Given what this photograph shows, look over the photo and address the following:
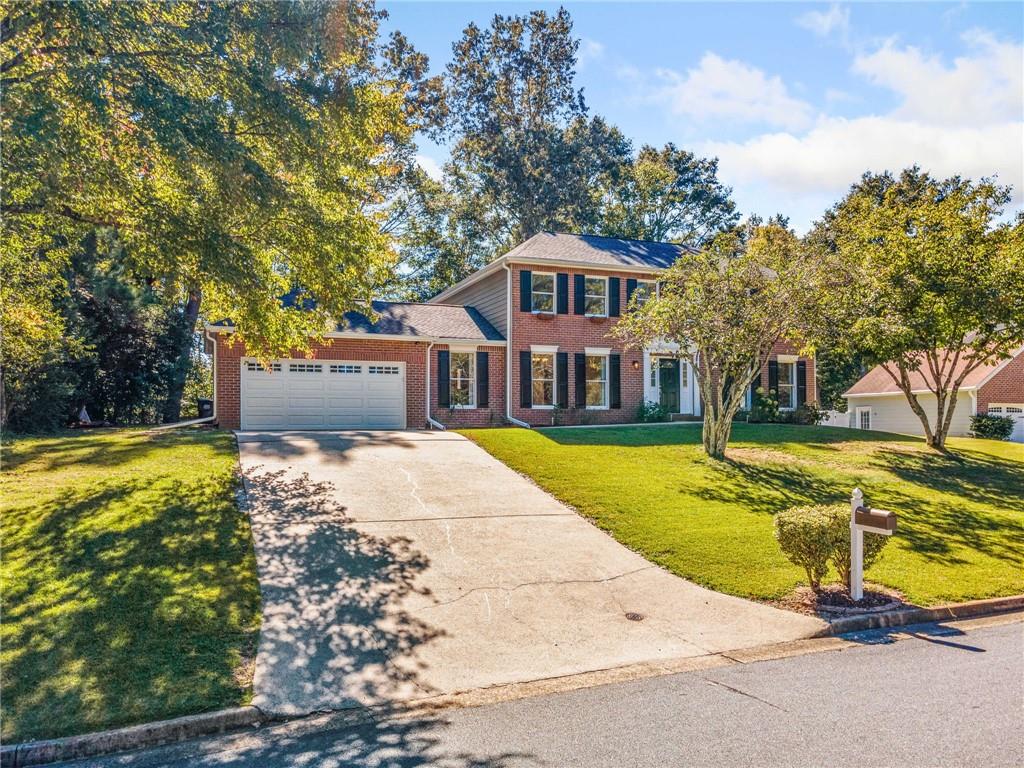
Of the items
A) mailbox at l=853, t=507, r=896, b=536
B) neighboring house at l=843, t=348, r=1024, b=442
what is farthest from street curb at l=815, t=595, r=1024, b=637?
Answer: neighboring house at l=843, t=348, r=1024, b=442

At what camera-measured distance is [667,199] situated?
130 ft

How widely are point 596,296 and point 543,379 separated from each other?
329 cm

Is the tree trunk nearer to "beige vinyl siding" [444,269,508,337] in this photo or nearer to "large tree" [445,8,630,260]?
"beige vinyl siding" [444,269,508,337]

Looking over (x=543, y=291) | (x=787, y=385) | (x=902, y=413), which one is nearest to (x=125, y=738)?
(x=543, y=291)

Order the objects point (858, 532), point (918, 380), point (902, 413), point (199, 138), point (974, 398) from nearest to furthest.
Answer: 1. point (858, 532)
2. point (199, 138)
3. point (974, 398)
4. point (918, 380)
5. point (902, 413)

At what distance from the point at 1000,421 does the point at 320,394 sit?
2232cm

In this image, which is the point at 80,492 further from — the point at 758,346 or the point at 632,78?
the point at 758,346

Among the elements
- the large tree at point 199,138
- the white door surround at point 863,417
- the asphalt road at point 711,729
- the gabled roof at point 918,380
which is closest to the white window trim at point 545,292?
the large tree at point 199,138

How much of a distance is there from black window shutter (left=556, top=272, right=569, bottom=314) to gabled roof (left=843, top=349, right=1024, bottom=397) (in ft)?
38.8

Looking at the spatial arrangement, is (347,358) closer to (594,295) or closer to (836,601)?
(594,295)

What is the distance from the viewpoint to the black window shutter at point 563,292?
21750 millimetres

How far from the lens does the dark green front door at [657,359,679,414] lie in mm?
23281

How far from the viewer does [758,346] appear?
14.4m

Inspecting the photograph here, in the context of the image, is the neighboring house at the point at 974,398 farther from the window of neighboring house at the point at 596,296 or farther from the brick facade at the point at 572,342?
the window of neighboring house at the point at 596,296
